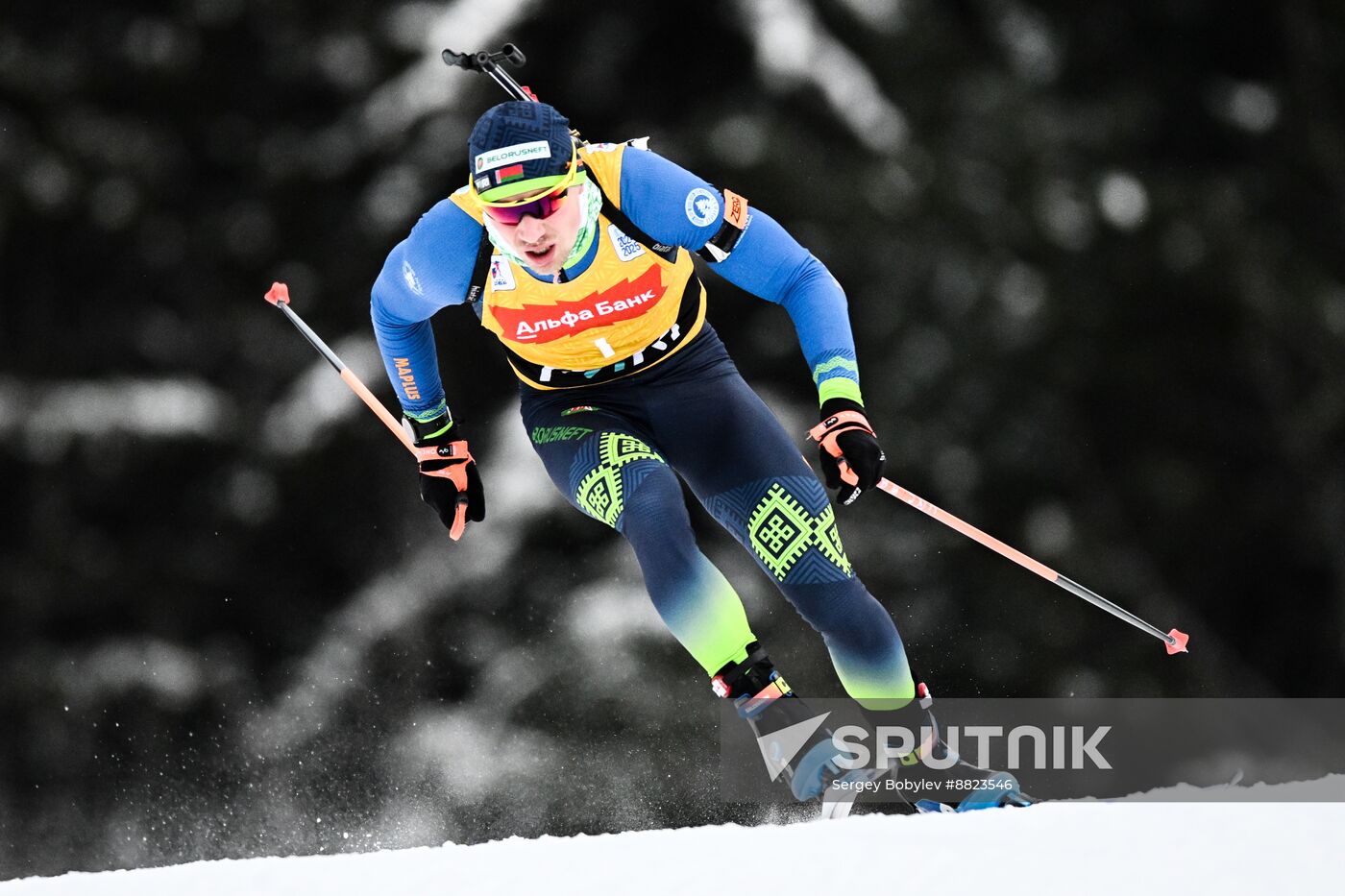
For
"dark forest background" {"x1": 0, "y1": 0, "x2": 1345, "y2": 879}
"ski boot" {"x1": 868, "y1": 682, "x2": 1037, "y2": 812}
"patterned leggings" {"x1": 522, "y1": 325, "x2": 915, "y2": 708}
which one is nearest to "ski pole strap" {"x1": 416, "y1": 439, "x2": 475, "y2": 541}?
"patterned leggings" {"x1": 522, "y1": 325, "x2": 915, "y2": 708}

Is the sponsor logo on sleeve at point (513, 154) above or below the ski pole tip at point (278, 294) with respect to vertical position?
above

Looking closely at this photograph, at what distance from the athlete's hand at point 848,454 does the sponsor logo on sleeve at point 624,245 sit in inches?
21.0

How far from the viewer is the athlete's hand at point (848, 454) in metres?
2.48

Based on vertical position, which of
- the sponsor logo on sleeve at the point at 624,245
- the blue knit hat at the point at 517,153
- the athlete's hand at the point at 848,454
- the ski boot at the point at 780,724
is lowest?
the ski boot at the point at 780,724

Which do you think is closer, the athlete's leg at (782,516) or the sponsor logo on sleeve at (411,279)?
the athlete's leg at (782,516)

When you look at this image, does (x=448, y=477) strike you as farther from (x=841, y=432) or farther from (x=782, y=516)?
(x=841, y=432)

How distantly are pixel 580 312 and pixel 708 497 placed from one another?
45 centimetres

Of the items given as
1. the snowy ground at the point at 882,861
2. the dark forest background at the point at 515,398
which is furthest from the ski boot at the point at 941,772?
the dark forest background at the point at 515,398

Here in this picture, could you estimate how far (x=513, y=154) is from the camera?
2.45 m

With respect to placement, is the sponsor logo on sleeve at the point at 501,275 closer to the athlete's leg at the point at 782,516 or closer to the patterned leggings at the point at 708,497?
the patterned leggings at the point at 708,497

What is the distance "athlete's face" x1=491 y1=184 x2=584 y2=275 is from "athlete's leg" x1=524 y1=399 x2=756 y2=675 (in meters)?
0.35

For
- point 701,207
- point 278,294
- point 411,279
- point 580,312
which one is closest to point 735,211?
point 701,207

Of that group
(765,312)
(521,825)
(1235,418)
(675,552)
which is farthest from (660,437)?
(1235,418)

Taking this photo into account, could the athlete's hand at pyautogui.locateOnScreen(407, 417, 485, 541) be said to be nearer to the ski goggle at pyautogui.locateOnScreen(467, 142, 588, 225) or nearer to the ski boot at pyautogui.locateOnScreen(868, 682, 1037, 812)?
the ski goggle at pyautogui.locateOnScreen(467, 142, 588, 225)
